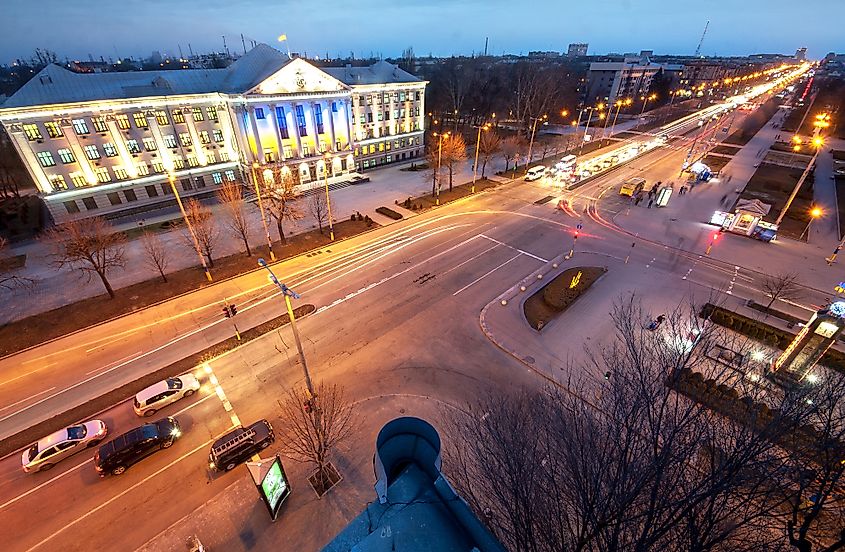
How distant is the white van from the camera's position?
2416 inches

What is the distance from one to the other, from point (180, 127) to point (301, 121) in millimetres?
16340

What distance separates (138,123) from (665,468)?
206ft

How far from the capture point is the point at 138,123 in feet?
152

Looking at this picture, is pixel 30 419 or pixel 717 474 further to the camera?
pixel 30 419

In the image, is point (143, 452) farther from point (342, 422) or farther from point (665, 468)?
point (665, 468)

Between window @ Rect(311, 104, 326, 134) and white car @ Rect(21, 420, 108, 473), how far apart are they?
48.9 m

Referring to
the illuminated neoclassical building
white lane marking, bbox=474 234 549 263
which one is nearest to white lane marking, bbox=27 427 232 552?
the illuminated neoclassical building

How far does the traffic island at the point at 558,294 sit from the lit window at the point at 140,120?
53.4 m

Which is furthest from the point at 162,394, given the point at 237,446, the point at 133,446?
the point at 237,446

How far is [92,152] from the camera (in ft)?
146

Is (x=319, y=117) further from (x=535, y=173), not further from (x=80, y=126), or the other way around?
(x=535, y=173)

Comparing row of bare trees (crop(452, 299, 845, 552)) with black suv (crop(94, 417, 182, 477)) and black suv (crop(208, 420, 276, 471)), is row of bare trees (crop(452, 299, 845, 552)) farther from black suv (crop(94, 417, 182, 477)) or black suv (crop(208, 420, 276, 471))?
black suv (crop(94, 417, 182, 477))

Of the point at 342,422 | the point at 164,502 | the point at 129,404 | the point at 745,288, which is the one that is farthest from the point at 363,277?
the point at 745,288

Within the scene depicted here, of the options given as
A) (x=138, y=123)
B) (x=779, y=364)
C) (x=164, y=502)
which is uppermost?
(x=138, y=123)
